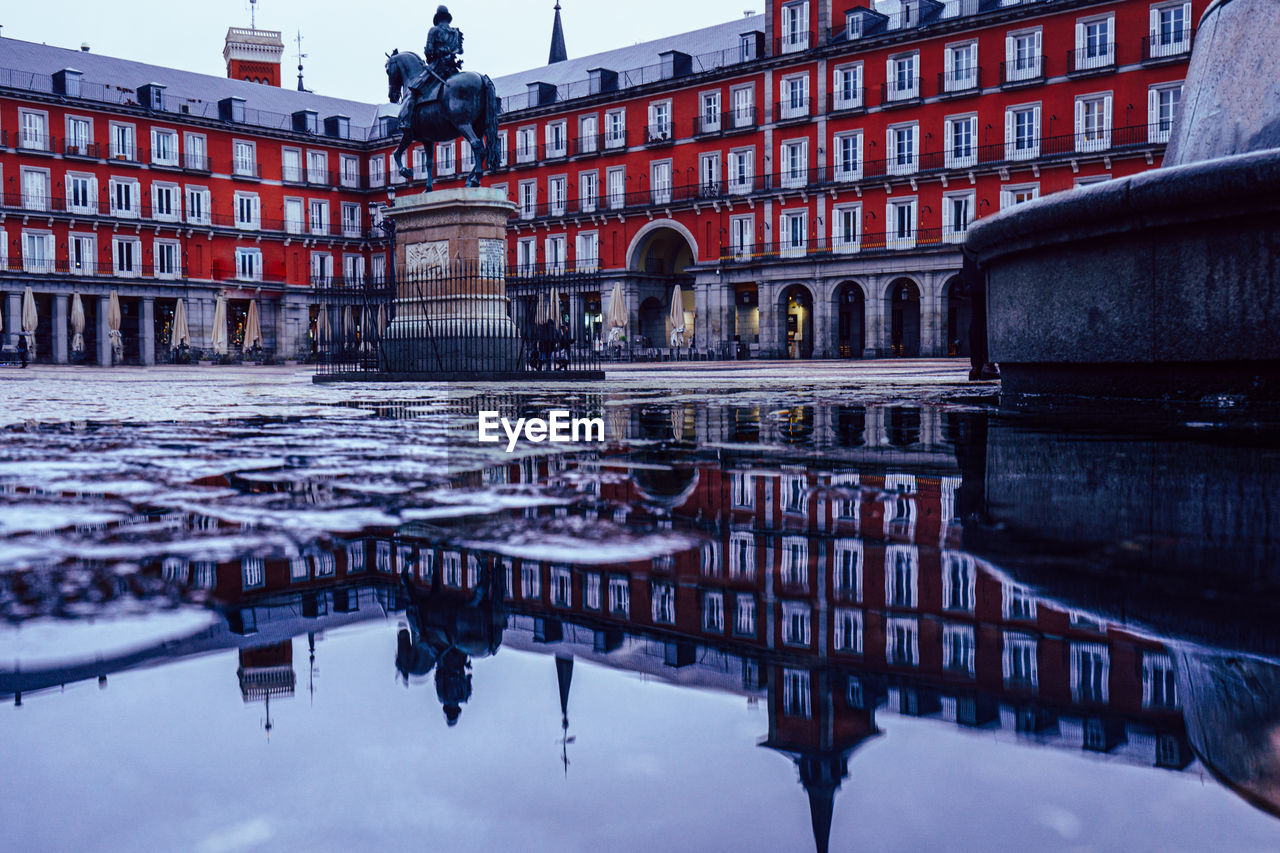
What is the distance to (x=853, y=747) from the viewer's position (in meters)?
0.96

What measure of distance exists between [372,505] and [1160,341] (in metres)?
3.74

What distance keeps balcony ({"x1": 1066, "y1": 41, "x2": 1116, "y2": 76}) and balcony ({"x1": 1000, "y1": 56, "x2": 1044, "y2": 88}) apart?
2.97 ft

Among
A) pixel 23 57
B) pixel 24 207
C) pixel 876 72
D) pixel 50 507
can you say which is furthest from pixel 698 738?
pixel 23 57

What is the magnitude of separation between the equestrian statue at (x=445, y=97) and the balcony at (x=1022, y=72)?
25929mm

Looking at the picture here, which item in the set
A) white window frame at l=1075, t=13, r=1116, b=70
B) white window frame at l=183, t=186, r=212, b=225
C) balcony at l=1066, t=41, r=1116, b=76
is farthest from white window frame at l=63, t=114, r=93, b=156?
white window frame at l=1075, t=13, r=1116, b=70

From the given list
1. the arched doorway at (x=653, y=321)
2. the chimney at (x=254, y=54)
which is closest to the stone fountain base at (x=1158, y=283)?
the arched doorway at (x=653, y=321)

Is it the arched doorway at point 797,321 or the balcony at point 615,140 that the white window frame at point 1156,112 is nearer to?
the arched doorway at point 797,321

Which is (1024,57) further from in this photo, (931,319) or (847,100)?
(931,319)

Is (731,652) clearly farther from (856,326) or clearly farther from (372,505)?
(856,326)

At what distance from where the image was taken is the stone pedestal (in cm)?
1527

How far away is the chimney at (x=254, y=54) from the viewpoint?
247 ft

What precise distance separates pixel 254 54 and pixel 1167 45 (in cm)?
6189

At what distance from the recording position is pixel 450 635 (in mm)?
1323

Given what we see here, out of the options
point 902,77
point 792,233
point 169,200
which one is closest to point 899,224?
point 792,233
